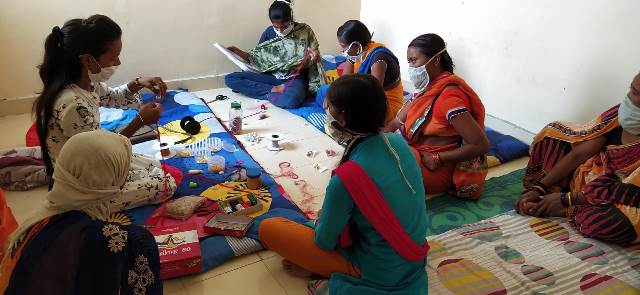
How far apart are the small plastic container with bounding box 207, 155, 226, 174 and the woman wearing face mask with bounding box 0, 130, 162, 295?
1.36 metres

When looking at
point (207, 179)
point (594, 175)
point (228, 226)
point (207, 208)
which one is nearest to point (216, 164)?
point (207, 179)

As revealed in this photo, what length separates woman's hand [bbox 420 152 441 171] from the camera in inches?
99.0

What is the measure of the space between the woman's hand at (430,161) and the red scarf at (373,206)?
1.04 meters

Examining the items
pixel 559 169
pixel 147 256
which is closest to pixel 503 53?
pixel 559 169

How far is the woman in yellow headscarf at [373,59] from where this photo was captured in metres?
3.09

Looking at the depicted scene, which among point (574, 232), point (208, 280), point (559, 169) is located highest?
point (559, 169)

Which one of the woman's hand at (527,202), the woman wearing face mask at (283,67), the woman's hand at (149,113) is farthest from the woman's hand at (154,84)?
the woman's hand at (527,202)

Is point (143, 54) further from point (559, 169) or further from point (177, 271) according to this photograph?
point (559, 169)

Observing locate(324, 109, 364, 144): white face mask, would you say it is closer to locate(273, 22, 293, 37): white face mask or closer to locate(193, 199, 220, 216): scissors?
locate(193, 199, 220, 216): scissors

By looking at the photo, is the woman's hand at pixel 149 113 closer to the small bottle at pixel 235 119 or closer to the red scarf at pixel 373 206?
the small bottle at pixel 235 119

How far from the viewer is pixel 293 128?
143 inches

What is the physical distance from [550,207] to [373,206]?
1.34m

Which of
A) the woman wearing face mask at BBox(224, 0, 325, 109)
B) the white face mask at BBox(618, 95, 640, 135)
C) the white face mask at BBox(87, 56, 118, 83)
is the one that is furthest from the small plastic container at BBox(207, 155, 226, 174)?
the white face mask at BBox(618, 95, 640, 135)

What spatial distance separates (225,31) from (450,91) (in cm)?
270
